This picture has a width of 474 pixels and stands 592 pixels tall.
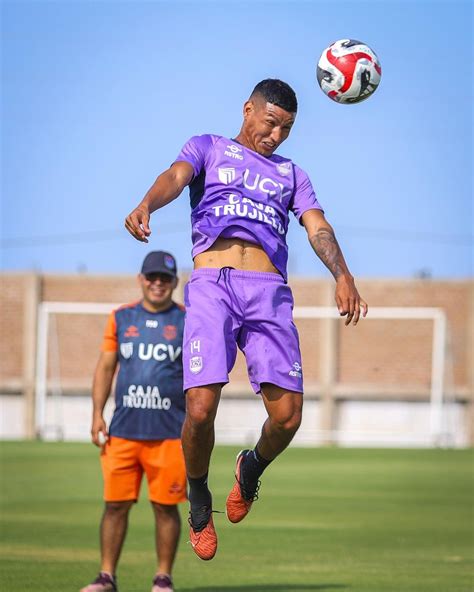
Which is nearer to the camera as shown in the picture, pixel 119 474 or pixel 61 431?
pixel 119 474

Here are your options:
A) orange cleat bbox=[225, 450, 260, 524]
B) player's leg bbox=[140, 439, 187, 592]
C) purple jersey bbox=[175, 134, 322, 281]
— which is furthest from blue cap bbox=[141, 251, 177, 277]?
orange cleat bbox=[225, 450, 260, 524]

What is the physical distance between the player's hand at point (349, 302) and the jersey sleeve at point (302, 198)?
89 cm

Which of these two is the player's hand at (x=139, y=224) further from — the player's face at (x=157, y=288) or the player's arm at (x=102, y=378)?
the player's arm at (x=102, y=378)

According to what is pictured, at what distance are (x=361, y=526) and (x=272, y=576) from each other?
426 cm

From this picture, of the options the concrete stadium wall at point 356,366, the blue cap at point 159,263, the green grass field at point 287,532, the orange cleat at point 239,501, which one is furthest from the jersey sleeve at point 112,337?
the concrete stadium wall at point 356,366

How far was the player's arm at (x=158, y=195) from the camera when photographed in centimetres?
709

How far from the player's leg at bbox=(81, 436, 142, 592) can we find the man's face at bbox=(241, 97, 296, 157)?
300cm

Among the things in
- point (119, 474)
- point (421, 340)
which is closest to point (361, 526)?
point (119, 474)

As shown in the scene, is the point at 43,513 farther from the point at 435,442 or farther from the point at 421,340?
the point at 421,340

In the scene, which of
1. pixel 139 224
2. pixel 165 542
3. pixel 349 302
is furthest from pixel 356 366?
pixel 139 224

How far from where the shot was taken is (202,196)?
830 centimetres

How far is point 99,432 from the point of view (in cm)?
1033

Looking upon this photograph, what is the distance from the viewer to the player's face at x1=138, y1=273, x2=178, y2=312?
10414 millimetres

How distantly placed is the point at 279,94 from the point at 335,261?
3.80 feet
